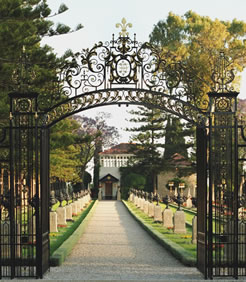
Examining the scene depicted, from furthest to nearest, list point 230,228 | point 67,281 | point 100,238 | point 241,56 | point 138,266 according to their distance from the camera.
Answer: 1. point 241,56
2. point 100,238
3. point 138,266
4. point 230,228
5. point 67,281

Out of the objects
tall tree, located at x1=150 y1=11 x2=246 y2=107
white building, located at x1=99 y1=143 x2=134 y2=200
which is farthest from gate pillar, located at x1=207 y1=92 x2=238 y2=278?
→ white building, located at x1=99 y1=143 x2=134 y2=200

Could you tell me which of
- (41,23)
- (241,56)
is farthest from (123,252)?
(241,56)

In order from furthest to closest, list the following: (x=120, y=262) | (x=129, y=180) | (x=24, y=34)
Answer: (x=129, y=180)
(x=24, y=34)
(x=120, y=262)

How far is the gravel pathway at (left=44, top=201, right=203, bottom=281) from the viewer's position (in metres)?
10.2

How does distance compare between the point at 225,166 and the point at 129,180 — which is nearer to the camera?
the point at 225,166

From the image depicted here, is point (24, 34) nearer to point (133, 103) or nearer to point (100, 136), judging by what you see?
point (133, 103)

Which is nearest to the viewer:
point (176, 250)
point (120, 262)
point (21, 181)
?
point (21, 181)

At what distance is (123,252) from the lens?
13961 mm

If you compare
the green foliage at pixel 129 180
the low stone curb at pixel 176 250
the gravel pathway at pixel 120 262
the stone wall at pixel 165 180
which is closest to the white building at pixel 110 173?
the green foliage at pixel 129 180

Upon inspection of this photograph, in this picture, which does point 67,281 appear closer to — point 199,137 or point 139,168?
point 199,137

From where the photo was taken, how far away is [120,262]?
12148 mm

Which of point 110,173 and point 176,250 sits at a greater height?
point 110,173

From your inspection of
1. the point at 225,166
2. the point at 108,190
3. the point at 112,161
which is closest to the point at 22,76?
the point at 225,166

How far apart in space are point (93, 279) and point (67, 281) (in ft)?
1.45
